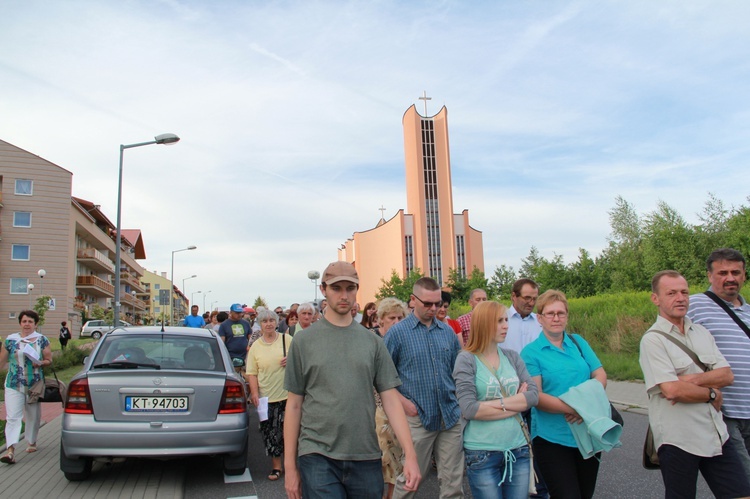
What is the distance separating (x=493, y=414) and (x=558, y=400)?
44 centimetres

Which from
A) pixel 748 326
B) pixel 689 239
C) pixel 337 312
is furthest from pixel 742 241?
pixel 337 312

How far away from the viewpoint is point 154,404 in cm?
614

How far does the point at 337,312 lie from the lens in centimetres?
333

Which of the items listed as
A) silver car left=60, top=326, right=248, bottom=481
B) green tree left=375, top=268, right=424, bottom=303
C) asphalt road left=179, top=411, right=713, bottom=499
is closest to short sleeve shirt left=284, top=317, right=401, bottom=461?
asphalt road left=179, top=411, right=713, bottom=499

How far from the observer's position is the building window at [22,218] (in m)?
52.8

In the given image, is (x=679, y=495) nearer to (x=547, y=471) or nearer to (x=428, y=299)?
(x=547, y=471)

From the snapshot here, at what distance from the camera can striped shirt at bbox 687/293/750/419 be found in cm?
405

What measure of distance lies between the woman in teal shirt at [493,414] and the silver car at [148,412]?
10.2ft

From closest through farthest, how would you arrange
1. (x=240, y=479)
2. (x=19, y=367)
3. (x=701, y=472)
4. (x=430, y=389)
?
(x=701, y=472), (x=430, y=389), (x=240, y=479), (x=19, y=367)

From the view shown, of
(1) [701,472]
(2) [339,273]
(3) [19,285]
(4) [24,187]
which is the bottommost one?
(1) [701,472]

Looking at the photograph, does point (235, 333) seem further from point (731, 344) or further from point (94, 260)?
point (94, 260)

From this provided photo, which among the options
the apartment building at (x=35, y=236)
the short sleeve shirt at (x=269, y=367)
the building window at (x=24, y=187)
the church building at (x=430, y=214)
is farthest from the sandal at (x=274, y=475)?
the church building at (x=430, y=214)

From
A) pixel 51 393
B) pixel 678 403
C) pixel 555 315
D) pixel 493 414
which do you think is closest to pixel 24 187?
pixel 51 393

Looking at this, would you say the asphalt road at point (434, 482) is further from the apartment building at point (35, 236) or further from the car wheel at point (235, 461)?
the apartment building at point (35, 236)
